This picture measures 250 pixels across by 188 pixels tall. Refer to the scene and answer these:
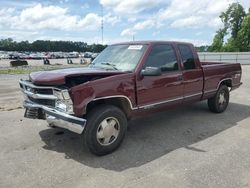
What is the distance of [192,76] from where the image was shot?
6.30 meters

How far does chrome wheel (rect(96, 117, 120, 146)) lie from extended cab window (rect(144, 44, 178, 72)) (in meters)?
1.26

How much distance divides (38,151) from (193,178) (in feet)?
8.46

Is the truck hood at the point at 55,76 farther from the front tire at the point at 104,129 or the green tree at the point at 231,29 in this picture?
the green tree at the point at 231,29

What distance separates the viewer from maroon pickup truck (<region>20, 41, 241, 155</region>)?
170 inches

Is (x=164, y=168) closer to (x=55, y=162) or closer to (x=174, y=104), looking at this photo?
(x=55, y=162)

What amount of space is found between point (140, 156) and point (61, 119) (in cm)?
141

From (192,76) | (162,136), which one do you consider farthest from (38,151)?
(192,76)

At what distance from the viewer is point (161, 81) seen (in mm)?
5457

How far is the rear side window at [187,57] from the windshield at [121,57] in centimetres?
120

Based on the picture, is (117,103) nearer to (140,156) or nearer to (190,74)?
(140,156)

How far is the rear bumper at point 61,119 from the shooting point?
421cm

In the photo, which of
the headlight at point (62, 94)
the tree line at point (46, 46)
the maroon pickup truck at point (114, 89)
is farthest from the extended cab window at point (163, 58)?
the tree line at point (46, 46)

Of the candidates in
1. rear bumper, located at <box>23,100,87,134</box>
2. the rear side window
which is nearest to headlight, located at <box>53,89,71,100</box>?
rear bumper, located at <box>23,100,87,134</box>

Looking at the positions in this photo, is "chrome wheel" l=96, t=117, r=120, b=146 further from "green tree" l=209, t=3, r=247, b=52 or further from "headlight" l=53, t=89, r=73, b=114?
"green tree" l=209, t=3, r=247, b=52
